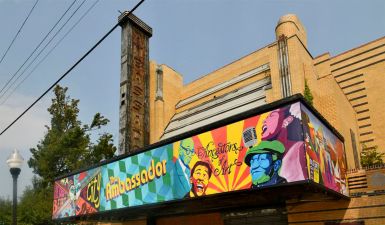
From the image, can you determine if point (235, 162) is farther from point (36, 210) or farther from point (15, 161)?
point (36, 210)

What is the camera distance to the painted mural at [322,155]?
450 inches

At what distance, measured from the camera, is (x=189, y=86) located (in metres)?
29.6

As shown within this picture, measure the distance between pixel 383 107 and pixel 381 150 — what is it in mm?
2770

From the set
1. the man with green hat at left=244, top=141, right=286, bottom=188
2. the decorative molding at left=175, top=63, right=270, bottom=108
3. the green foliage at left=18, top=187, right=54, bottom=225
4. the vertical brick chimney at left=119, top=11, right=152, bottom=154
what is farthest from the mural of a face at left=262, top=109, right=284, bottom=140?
the green foliage at left=18, top=187, right=54, bottom=225

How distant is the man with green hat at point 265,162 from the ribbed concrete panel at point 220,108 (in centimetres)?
958

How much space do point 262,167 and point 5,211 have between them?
34426 mm

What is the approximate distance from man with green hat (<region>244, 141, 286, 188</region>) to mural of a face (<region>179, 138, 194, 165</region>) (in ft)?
8.73

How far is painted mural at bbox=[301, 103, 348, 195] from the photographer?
11.4 meters

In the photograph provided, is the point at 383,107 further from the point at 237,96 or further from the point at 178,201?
the point at 178,201

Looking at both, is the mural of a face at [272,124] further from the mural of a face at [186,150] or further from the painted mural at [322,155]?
the mural of a face at [186,150]

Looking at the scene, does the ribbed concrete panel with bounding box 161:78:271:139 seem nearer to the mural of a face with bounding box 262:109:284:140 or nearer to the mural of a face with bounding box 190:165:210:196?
the mural of a face with bounding box 190:165:210:196

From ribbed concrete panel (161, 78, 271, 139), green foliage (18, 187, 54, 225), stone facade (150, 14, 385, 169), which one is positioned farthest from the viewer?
green foliage (18, 187, 54, 225)

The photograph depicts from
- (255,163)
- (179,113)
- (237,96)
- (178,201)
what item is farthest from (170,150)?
(179,113)

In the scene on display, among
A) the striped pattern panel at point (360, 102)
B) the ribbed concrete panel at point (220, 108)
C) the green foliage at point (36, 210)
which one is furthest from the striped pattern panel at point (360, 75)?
the green foliage at point (36, 210)
